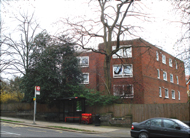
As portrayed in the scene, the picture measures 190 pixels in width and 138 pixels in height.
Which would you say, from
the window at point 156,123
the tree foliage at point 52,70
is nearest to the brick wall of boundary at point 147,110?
the tree foliage at point 52,70

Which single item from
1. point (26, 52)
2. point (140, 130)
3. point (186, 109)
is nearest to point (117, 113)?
point (186, 109)

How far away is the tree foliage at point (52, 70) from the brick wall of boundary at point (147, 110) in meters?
4.11

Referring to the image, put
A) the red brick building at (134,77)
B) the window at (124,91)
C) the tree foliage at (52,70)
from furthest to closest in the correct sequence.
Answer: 1. the red brick building at (134,77)
2. the window at (124,91)
3. the tree foliage at (52,70)

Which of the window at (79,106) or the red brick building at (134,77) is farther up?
the red brick building at (134,77)

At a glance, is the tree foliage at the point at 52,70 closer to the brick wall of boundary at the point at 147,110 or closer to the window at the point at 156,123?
the brick wall of boundary at the point at 147,110

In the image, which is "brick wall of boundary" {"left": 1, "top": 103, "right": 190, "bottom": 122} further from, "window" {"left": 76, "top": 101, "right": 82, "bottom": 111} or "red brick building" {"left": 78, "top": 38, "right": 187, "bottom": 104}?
"red brick building" {"left": 78, "top": 38, "right": 187, "bottom": 104}

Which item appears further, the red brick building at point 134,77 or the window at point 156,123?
the red brick building at point 134,77

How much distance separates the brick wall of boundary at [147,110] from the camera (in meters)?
15.9

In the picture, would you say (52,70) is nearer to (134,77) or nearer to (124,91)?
(124,91)

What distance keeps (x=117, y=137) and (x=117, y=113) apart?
243 inches

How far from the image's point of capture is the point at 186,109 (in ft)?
51.2

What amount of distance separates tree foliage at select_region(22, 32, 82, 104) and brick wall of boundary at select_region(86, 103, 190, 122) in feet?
13.5

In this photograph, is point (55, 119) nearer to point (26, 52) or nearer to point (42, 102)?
point (42, 102)

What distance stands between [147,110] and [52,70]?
1063 centimetres
